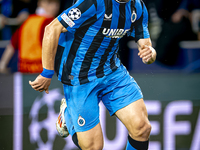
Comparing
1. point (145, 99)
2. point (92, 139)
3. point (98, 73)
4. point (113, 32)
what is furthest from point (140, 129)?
point (145, 99)

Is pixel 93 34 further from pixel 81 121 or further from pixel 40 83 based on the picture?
pixel 81 121

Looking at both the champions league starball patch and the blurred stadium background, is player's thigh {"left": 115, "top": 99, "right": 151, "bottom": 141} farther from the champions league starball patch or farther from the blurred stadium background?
the blurred stadium background

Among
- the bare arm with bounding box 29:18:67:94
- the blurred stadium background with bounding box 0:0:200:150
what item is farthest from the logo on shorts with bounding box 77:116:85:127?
the blurred stadium background with bounding box 0:0:200:150

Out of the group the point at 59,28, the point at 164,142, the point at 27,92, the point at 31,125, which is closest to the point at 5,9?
the point at 27,92

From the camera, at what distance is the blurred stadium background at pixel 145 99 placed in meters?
3.36

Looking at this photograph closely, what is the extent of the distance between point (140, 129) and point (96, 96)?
1.32 feet

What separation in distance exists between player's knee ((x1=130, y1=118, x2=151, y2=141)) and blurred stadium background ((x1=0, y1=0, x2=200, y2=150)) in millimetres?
1129

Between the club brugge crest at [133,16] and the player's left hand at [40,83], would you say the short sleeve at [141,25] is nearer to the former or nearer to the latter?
the club brugge crest at [133,16]

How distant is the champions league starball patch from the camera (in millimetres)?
2068

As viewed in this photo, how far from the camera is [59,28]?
2117 mm

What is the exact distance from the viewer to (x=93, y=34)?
7.27 ft

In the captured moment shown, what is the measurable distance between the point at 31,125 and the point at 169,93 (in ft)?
5.07

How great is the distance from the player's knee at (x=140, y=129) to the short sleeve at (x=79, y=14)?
797mm

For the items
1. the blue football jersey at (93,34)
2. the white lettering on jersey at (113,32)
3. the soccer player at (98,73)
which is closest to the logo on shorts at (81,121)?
the soccer player at (98,73)
